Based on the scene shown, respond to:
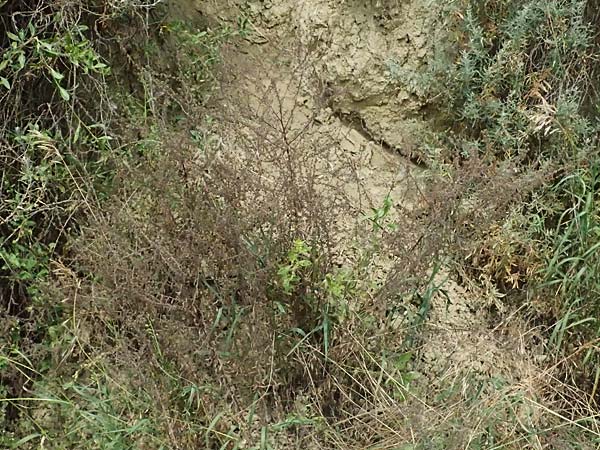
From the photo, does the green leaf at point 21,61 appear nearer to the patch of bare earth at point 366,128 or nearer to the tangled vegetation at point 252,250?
the tangled vegetation at point 252,250

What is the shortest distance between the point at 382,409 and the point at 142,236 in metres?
1.12

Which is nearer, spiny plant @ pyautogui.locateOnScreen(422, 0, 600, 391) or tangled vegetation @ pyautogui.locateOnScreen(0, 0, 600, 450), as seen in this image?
tangled vegetation @ pyautogui.locateOnScreen(0, 0, 600, 450)

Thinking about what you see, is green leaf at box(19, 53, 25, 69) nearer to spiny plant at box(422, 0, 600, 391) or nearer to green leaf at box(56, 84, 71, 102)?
green leaf at box(56, 84, 71, 102)

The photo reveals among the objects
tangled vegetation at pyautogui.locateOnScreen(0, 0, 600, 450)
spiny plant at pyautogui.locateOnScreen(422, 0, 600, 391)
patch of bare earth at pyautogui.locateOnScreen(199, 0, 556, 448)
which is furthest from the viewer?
spiny plant at pyautogui.locateOnScreen(422, 0, 600, 391)

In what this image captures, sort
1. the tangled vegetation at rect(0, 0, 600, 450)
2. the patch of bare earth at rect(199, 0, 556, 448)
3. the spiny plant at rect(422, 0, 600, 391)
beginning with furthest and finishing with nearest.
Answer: the spiny plant at rect(422, 0, 600, 391), the patch of bare earth at rect(199, 0, 556, 448), the tangled vegetation at rect(0, 0, 600, 450)

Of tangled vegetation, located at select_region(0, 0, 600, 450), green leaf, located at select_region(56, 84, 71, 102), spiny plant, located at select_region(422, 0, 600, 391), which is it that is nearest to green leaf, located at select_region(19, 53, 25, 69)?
tangled vegetation, located at select_region(0, 0, 600, 450)

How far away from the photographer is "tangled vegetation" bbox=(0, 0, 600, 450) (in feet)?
11.5

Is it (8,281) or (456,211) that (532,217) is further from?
(8,281)

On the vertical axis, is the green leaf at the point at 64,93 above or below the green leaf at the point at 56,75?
below

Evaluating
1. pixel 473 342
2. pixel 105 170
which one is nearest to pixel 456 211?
pixel 473 342

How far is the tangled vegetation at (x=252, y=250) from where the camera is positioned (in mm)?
3512

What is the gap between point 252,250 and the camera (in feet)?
11.7

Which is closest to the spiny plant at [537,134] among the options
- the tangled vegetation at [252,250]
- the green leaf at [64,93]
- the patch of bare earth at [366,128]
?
the tangled vegetation at [252,250]

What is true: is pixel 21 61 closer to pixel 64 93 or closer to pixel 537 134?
pixel 64 93
